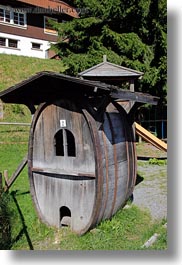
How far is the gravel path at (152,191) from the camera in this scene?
3581 millimetres

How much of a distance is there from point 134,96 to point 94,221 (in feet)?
3.39

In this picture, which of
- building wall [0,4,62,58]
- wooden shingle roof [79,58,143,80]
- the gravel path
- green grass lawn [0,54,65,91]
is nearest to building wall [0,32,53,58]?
building wall [0,4,62,58]

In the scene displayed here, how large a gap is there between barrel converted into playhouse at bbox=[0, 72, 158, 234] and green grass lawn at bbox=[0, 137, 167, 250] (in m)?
0.09

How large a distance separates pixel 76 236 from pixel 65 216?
0.25 m

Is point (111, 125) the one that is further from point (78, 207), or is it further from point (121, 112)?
point (78, 207)

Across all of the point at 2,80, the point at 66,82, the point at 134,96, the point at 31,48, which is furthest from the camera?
the point at 31,48

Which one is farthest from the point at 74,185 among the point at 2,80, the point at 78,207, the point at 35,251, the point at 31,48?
the point at 31,48

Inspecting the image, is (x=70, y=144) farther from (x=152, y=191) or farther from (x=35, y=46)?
(x=35, y=46)

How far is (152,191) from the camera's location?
418 cm

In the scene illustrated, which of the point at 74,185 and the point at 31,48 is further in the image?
the point at 31,48

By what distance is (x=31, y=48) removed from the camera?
36.4 feet

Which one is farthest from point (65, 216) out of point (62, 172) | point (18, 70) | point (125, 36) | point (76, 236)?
point (18, 70)

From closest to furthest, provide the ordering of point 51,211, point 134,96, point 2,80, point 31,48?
point 134,96, point 51,211, point 2,80, point 31,48

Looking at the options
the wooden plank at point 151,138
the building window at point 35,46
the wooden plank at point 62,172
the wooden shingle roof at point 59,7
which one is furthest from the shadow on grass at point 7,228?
the building window at point 35,46
